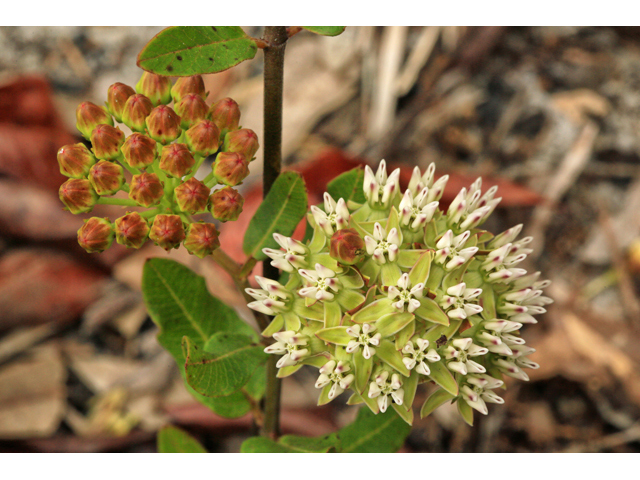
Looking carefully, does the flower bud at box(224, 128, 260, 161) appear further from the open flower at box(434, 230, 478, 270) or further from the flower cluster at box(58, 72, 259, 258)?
the open flower at box(434, 230, 478, 270)

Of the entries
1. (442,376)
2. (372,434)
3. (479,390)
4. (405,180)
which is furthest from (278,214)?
(405,180)

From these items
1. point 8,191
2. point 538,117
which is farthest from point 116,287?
point 538,117

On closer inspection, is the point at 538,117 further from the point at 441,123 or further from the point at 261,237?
the point at 261,237

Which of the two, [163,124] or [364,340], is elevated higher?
[163,124]

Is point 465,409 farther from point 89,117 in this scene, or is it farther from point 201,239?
point 89,117

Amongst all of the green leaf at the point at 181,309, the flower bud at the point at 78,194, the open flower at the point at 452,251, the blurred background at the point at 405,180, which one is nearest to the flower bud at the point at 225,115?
the flower bud at the point at 78,194

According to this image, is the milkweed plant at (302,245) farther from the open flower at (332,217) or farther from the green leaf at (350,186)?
the green leaf at (350,186)
